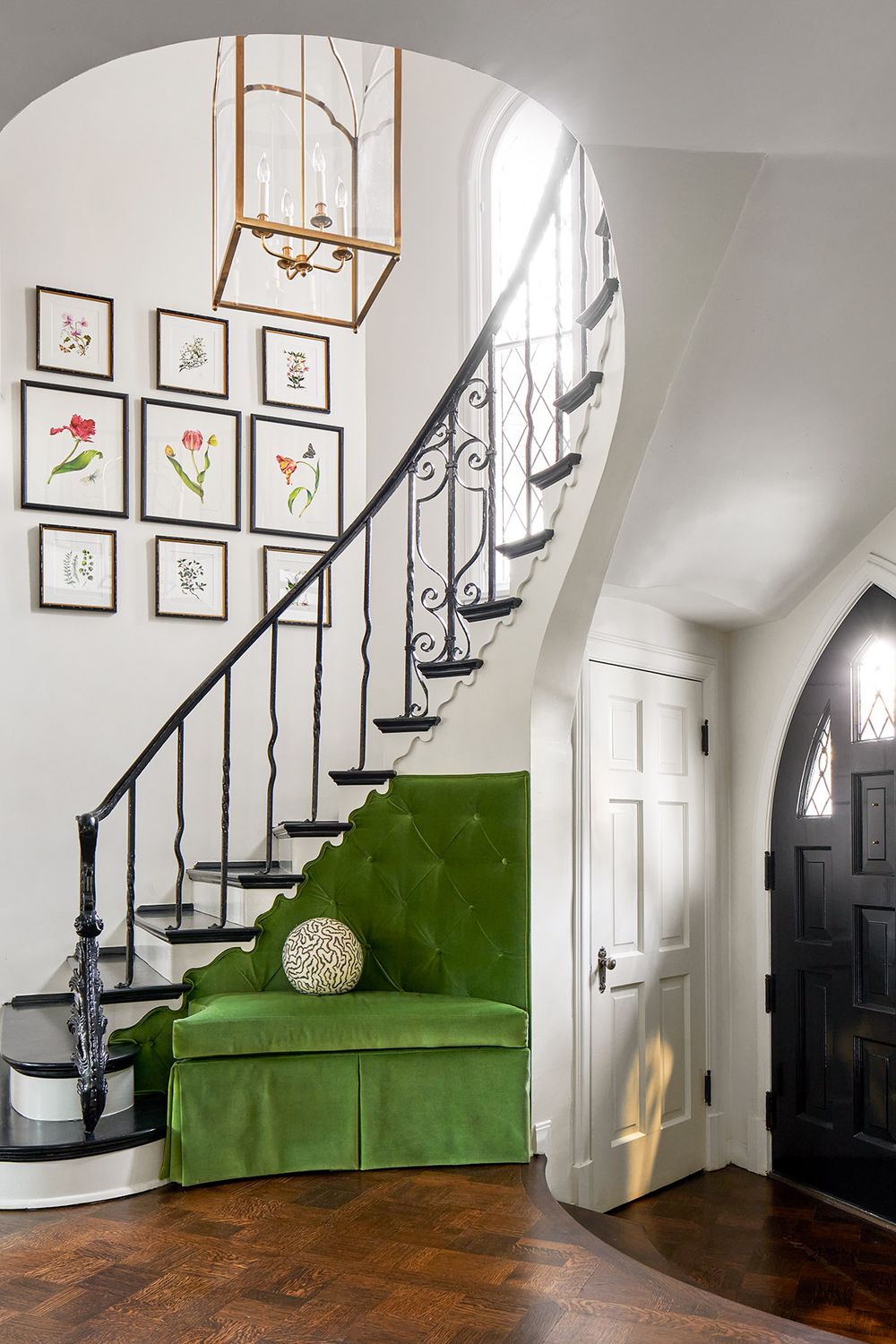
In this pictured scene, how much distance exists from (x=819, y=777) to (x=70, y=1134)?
9.74 ft

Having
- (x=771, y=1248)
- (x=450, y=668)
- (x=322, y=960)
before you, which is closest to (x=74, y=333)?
(x=450, y=668)

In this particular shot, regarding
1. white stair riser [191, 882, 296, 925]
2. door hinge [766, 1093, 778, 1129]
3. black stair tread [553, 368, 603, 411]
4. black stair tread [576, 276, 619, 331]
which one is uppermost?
black stair tread [576, 276, 619, 331]

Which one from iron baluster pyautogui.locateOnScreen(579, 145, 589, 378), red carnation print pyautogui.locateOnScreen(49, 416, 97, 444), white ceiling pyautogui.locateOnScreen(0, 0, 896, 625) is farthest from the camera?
red carnation print pyautogui.locateOnScreen(49, 416, 97, 444)

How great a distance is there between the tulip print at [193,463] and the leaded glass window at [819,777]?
294 cm

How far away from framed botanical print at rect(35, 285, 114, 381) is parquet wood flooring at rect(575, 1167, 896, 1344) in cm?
397

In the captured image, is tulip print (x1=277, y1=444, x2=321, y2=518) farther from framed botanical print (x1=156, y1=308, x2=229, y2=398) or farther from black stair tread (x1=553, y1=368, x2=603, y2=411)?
black stair tread (x1=553, y1=368, x2=603, y2=411)

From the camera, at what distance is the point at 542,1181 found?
3158 mm

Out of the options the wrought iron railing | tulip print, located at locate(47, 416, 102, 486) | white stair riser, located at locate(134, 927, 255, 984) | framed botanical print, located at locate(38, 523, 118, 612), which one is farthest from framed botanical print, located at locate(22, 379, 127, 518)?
white stair riser, located at locate(134, 927, 255, 984)

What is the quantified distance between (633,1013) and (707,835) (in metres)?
0.86

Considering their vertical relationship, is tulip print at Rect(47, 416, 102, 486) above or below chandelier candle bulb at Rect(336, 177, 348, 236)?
below

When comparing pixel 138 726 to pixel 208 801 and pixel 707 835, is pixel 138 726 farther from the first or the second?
pixel 707 835

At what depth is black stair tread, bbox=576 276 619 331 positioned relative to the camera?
3.07 meters

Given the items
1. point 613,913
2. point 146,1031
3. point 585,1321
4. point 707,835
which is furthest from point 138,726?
point 585,1321

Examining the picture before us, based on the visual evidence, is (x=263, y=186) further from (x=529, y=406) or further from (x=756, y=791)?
(x=756, y=791)
